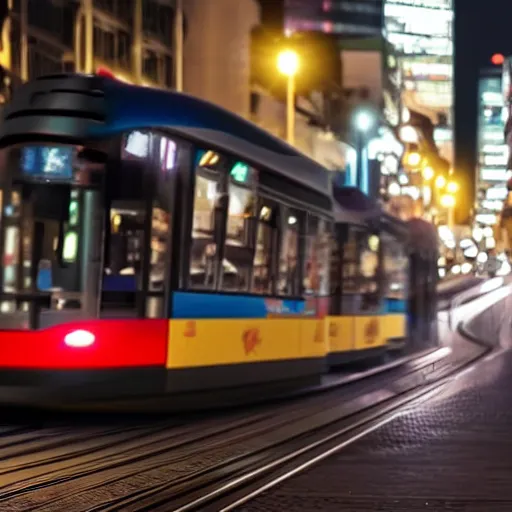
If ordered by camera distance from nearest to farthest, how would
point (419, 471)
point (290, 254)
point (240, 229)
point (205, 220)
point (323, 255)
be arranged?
point (419, 471) < point (205, 220) < point (240, 229) < point (290, 254) < point (323, 255)

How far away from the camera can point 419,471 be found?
343 inches

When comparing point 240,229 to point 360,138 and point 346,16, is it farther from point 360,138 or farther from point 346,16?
point 346,16

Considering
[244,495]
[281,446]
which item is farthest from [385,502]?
[281,446]

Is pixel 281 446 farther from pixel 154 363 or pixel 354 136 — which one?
pixel 354 136

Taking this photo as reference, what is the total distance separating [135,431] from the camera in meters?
10.8

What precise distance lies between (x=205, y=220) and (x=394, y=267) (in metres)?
11.3

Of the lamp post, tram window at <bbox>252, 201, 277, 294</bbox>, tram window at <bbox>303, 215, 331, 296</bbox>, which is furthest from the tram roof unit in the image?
the lamp post

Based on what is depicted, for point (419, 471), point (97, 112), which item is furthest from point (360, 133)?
point (419, 471)

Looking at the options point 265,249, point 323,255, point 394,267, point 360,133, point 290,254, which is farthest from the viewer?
point 360,133

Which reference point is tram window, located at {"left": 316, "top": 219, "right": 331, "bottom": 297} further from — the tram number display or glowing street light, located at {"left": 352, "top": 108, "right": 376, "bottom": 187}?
glowing street light, located at {"left": 352, "top": 108, "right": 376, "bottom": 187}

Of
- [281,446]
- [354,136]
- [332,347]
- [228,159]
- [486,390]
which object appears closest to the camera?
[281,446]

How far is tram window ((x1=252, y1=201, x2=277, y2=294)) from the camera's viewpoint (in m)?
12.6

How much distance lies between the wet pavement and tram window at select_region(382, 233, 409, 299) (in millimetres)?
7596

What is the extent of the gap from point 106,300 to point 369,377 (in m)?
9.66
